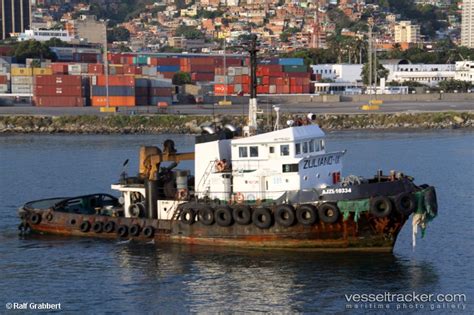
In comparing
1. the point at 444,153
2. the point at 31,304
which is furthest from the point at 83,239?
the point at 444,153

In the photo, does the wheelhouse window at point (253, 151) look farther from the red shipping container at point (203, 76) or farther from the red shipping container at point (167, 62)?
the red shipping container at point (167, 62)

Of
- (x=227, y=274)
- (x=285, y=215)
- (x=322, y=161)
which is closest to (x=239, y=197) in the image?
(x=285, y=215)

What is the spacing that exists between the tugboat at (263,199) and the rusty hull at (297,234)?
3 centimetres

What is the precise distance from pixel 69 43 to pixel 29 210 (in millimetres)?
134301

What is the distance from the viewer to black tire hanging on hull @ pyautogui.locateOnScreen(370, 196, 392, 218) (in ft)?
88.5

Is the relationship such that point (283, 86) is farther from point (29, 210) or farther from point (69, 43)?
point (29, 210)

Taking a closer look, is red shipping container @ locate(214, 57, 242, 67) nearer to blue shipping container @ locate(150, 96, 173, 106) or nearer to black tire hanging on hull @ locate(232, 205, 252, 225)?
blue shipping container @ locate(150, 96, 173, 106)

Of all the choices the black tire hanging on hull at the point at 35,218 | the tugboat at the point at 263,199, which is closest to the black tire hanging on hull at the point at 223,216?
the tugboat at the point at 263,199

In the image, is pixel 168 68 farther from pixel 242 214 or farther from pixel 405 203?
pixel 405 203

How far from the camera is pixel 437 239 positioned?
3070 centimetres

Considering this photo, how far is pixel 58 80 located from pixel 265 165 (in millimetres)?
73289

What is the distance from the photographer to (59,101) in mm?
99562

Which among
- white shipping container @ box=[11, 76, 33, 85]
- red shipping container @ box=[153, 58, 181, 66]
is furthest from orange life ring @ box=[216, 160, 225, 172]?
red shipping container @ box=[153, 58, 181, 66]

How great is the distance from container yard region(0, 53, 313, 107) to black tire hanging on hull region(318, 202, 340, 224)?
233 ft
